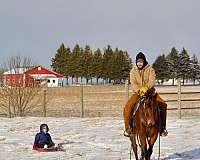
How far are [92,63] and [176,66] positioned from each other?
1766 cm

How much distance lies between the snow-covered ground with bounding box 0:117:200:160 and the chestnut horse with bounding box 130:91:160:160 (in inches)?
72.4

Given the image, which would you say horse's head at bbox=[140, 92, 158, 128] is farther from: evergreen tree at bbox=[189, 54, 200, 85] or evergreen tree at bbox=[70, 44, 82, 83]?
evergreen tree at bbox=[70, 44, 82, 83]

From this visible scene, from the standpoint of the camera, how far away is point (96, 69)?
9638 cm

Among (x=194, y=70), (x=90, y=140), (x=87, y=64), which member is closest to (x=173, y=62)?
(x=194, y=70)

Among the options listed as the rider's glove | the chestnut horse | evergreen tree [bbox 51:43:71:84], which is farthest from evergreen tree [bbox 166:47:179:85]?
the rider's glove

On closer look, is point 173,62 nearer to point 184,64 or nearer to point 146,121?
point 184,64

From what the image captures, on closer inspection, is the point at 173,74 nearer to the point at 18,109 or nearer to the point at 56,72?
the point at 56,72

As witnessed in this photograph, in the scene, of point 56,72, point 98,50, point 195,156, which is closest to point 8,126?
point 195,156

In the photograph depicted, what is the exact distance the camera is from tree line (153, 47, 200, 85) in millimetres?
87812

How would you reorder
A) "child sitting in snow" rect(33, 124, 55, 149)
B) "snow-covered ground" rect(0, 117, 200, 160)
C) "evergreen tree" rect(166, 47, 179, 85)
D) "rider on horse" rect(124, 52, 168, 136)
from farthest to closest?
"evergreen tree" rect(166, 47, 179, 85) → "child sitting in snow" rect(33, 124, 55, 149) → "snow-covered ground" rect(0, 117, 200, 160) → "rider on horse" rect(124, 52, 168, 136)

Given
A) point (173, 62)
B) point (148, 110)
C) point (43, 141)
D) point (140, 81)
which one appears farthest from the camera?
point (173, 62)

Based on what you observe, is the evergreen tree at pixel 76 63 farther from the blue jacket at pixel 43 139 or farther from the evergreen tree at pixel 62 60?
the blue jacket at pixel 43 139

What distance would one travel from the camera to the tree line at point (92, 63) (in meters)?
94.4

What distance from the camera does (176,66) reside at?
313 feet
